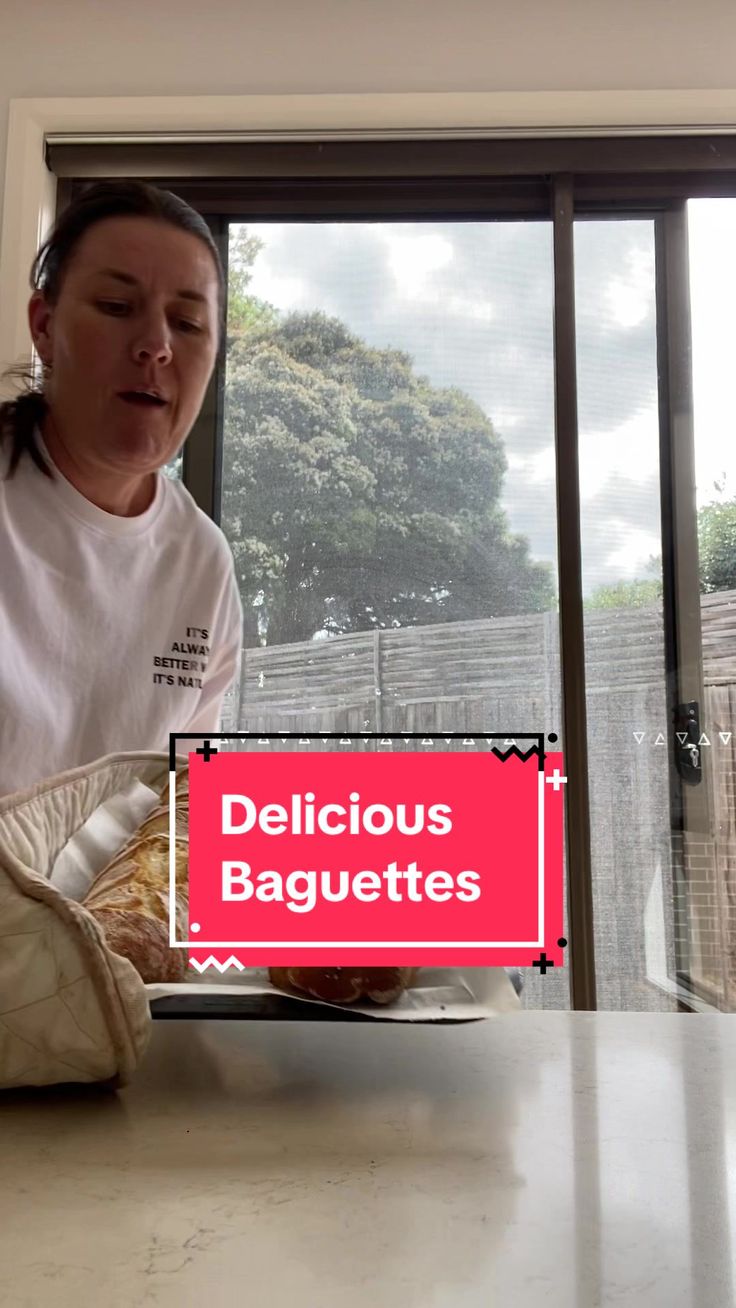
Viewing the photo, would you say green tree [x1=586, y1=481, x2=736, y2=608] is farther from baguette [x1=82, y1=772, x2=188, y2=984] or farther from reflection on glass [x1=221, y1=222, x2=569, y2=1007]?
baguette [x1=82, y1=772, x2=188, y2=984]

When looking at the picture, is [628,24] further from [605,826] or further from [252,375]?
[605,826]

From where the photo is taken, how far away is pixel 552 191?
1.62 meters

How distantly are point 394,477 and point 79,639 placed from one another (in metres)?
0.84

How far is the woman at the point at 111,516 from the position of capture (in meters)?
0.90

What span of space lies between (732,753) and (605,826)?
24 cm

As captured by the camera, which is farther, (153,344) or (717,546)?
(717,546)

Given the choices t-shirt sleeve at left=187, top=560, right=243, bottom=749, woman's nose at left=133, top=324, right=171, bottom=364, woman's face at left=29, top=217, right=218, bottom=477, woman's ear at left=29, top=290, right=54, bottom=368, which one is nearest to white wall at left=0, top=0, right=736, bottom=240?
woman's ear at left=29, top=290, right=54, bottom=368

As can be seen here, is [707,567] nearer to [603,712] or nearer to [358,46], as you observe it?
[603,712]

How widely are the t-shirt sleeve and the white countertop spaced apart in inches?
27.2

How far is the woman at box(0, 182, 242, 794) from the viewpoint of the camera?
897 mm

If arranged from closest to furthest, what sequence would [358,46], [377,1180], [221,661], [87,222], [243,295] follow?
1. [377,1180]
2. [221,661]
3. [87,222]
4. [358,46]
5. [243,295]

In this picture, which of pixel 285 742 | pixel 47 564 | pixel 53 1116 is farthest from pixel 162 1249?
pixel 285 742

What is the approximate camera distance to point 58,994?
0.27 m

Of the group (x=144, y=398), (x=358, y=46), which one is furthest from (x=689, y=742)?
(x=358, y=46)
